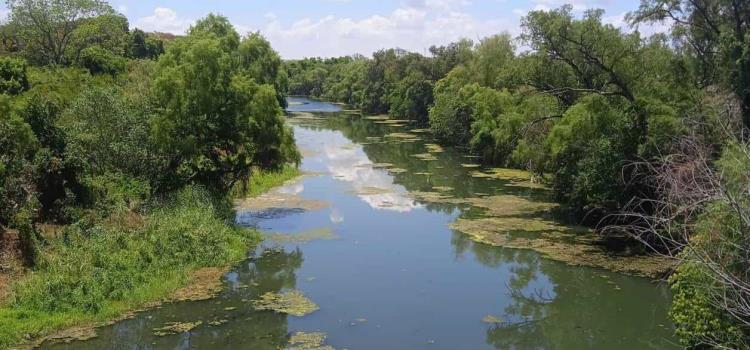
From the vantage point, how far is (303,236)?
23266 millimetres

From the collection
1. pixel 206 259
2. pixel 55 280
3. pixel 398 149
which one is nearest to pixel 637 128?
pixel 206 259

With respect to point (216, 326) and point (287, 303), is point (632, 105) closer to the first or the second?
point (287, 303)

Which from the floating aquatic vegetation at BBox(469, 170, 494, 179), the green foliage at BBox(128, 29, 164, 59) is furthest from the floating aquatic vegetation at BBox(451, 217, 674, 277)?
the green foliage at BBox(128, 29, 164, 59)

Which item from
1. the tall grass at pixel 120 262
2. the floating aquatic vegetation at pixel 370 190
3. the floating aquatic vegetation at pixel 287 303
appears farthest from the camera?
the floating aquatic vegetation at pixel 370 190

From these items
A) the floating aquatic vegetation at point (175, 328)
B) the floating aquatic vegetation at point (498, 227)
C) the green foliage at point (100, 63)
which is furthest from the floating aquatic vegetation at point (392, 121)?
the floating aquatic vegetation at point (175, 328)

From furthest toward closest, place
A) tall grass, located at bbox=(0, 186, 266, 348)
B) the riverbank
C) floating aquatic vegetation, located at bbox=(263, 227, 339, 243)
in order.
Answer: floating aquatic vegetation, located at bbox=(263, 227, 339, 243) < tall grass, located at bbox=(0, 186, 266, 348) < the riverbank

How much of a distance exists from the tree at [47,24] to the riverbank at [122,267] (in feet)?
128

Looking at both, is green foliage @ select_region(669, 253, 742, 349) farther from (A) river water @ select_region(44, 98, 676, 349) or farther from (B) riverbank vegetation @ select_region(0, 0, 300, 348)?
(B) riverbank vegetation @ select_region(0, 0, 300, 348)

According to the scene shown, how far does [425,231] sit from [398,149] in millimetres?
25777

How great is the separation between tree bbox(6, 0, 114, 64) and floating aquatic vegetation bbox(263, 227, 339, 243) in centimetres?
3901

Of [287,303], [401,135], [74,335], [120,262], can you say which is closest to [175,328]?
[74,335]

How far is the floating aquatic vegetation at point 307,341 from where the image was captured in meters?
13.9

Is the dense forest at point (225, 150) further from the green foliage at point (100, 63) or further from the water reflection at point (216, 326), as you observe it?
the green foliage at point (100, 63)

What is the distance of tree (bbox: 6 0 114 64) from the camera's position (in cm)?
5259
